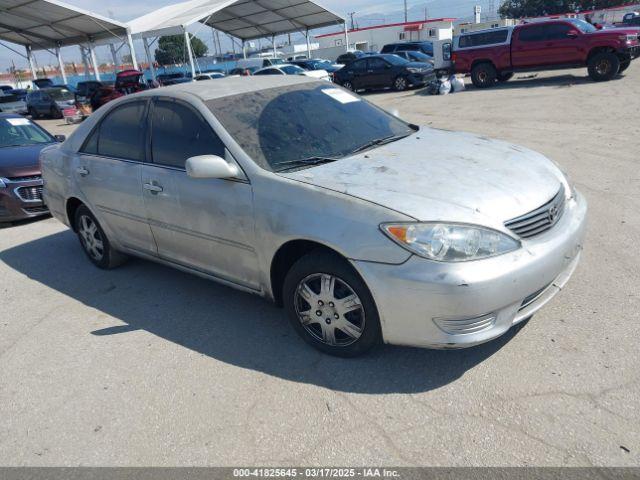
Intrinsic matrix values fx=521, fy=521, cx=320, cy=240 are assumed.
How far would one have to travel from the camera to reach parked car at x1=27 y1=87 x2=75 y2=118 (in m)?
23.2

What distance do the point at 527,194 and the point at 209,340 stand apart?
2.29 meters

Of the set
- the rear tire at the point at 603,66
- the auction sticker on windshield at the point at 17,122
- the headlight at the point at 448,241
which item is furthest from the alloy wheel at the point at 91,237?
the rear tire at the point at 603,66

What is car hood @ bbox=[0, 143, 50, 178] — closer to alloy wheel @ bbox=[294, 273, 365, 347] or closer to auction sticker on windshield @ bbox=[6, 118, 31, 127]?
auction sticker on windshield @ bbox=[6, 118, 31, 127]

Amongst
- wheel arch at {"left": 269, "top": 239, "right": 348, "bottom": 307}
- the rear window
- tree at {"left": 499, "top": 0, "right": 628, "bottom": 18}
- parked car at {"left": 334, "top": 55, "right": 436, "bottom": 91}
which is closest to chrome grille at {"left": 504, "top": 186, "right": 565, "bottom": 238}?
wheel arch at {"left": 269, "top": 239, "right": 348, "bottom": 307}

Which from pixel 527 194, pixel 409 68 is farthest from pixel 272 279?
pixel 409 68

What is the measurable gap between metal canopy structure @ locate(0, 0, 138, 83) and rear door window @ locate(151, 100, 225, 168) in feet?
83.6

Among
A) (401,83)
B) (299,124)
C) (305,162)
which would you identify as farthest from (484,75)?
(305,162)

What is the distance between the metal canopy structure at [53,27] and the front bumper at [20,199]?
2197 centimetres

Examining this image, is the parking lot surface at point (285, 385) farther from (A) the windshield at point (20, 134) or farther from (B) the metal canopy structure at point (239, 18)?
(B) the metal canopy structure at point (239, 18)

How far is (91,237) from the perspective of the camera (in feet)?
16.6

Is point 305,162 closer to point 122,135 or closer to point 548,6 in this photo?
point 122,135

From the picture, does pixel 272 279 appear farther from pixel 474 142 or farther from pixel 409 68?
pixel 409 68

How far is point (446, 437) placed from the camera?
→ 2.54 m

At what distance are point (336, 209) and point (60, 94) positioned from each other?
971 inches
